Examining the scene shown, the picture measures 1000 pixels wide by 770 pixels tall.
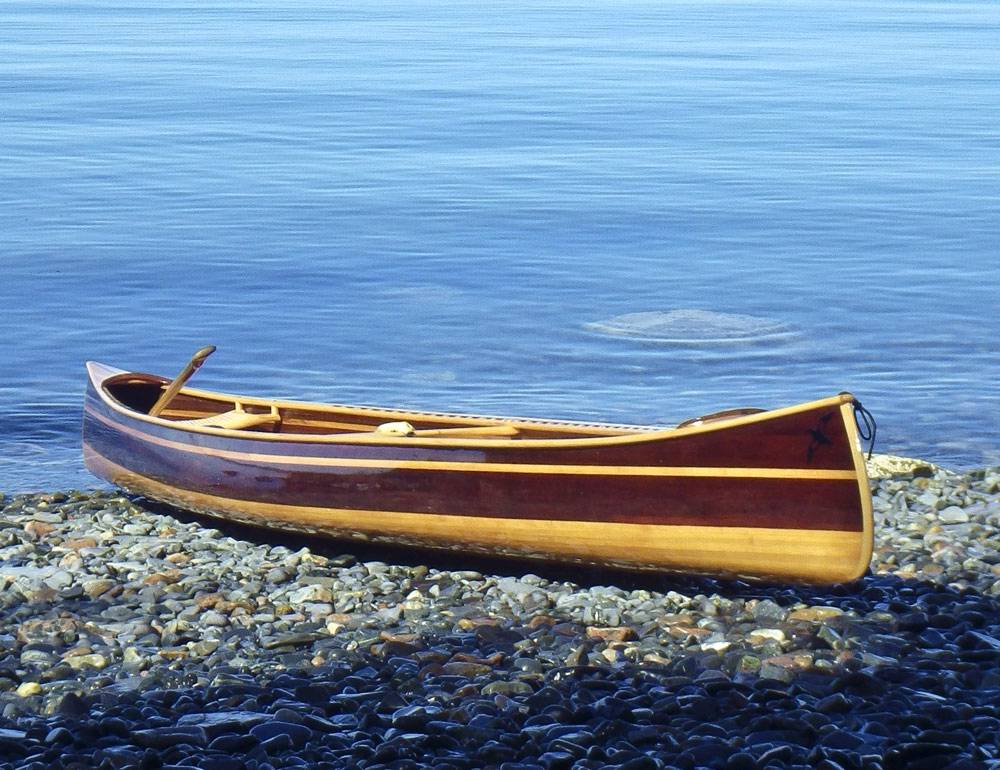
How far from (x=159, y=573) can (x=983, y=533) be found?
634cm

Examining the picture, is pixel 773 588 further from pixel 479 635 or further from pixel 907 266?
pixel 907 266

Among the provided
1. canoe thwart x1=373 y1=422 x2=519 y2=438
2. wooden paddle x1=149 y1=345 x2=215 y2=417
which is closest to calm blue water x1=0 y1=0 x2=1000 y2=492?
wooden paddle x1=149 y1=345 x2=215 y2=417

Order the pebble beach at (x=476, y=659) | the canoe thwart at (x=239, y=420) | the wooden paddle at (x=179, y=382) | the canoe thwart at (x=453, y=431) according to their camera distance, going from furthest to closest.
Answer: the wooden paddle at (x=179, y=382) < the canoe thwart at (x=239, y=420) < the canoe thwart at (x=453, y=431) < the pebble beach at (x=476, y=659)

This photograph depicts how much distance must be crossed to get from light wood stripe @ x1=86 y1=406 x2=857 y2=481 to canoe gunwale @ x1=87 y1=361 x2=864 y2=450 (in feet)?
0.45

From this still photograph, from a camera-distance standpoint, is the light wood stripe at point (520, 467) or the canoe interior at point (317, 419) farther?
the canoe interior at point (317, 419)

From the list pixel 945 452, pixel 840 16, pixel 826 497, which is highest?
pixel 840 16

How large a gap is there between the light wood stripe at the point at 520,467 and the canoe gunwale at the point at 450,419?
14 centimetres

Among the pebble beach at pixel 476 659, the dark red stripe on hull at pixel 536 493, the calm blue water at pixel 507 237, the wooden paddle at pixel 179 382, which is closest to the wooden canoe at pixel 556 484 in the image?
the dark red stripe on hull at pixel 536 493

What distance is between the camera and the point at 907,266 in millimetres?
26828

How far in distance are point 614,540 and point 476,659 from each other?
1.71m

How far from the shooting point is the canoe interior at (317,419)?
40.6 ft

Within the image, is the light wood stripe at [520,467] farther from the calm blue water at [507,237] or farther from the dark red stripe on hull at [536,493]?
the calm blue water at [507,237]

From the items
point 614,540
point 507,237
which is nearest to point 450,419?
point 614,540

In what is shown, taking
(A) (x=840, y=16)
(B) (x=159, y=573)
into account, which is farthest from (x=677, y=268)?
(A) (x=840, y=16)
